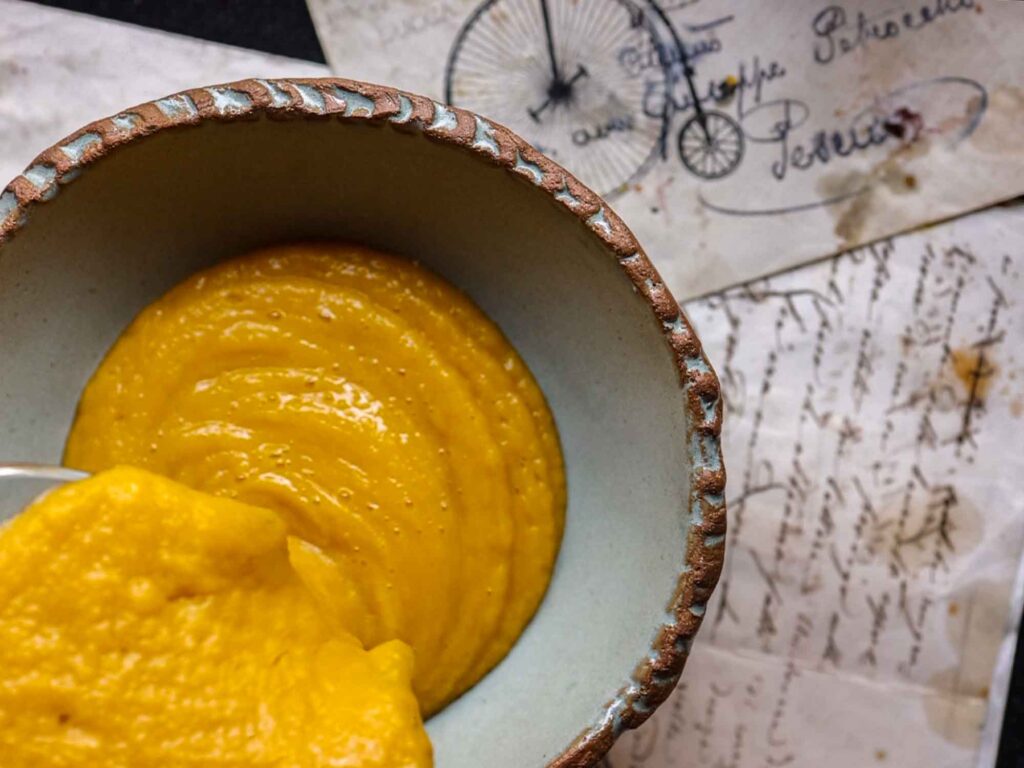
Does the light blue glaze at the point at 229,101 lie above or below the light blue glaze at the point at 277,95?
below

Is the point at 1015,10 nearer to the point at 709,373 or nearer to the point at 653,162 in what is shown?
the point at 653,162

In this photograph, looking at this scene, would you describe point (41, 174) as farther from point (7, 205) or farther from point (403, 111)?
point (403, 111)

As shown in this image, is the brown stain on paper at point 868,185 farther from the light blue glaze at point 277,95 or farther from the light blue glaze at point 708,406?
the light blue glaze at point 277,95

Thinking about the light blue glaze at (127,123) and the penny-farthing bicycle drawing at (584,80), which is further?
the penny-farthing bicycle drawing at (584,80)

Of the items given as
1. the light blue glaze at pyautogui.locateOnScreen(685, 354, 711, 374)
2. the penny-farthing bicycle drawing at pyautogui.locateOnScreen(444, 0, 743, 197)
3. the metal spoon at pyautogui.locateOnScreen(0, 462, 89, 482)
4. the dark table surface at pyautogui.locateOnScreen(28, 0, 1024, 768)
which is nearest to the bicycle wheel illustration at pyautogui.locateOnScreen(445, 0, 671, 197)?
the penny-farthing bicycle drawing at pyautogui.locateOnScreen(444, 0, 743, 197)

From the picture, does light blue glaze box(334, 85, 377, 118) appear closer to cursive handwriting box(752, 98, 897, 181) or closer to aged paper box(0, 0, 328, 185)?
aged paper box(0, 0, 328, 185)

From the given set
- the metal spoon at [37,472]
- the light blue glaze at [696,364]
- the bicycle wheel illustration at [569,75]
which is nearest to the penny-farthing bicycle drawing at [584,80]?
the bicycle wheel illustration at [569,75]

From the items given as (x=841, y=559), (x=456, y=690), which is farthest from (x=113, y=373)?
(x=841, y=559)

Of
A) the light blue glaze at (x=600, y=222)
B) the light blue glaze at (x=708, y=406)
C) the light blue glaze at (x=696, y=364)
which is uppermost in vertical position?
the light blue glaze at (x=600, y=222)
